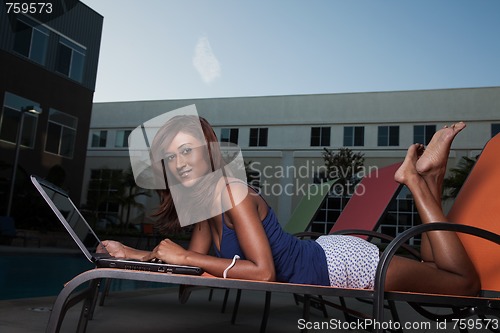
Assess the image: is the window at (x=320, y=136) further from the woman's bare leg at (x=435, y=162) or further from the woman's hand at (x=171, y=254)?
the woman's hand at (x=171, y=254)

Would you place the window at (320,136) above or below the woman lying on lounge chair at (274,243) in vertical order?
above

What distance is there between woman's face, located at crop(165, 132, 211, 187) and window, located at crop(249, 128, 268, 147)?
26281 mm

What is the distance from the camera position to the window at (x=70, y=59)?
19531 mm

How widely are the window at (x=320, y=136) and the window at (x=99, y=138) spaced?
13.3 m

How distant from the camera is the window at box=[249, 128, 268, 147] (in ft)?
91.2

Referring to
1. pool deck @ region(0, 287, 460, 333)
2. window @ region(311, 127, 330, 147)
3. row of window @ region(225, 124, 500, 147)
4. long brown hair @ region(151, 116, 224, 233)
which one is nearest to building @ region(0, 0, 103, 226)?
row of window @ region(225, 124, 500, 147)

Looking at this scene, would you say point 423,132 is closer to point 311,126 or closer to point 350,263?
point 311,126

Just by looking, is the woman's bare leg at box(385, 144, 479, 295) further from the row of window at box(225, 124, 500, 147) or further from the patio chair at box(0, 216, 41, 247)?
the row of window at box(225, 124, 500, 147)

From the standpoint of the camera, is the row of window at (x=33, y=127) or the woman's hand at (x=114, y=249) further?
the row of window at (x=33, y=127)

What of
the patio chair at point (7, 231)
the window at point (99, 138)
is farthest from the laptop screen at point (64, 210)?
the window at point (99, 138)

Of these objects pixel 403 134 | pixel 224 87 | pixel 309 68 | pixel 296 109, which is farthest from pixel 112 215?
pixel 403 134

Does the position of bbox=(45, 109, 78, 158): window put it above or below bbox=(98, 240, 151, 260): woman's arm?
above

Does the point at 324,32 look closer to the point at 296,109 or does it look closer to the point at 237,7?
the point at 237,7

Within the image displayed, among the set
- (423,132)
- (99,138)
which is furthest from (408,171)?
(99,138)
